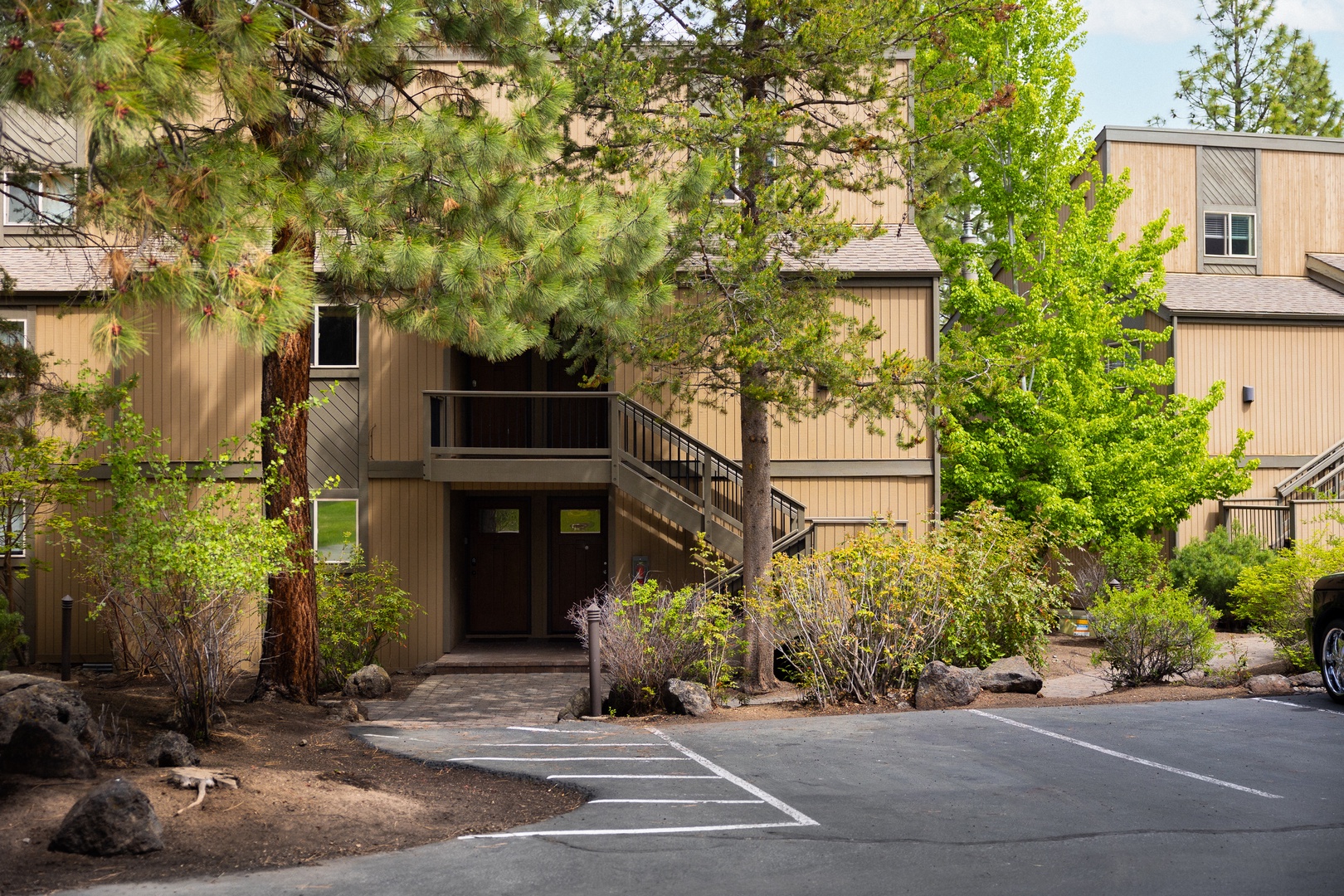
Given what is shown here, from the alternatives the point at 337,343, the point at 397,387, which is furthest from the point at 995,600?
the point at 337,343

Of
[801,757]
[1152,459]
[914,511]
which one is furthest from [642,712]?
[1152,459]

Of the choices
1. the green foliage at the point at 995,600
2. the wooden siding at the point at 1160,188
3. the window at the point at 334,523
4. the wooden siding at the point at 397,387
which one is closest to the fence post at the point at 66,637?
the window at the point at 334,523

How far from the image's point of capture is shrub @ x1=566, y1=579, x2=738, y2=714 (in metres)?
11.3

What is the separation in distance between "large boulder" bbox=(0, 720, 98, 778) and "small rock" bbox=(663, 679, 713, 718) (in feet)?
18.4

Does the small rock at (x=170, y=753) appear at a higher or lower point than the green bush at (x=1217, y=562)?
lower

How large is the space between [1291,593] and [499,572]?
11.0 m

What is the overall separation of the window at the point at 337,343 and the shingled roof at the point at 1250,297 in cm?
1425

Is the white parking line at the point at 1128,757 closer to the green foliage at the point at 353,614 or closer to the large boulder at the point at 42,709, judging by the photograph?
the large boulder at the point at 42,709

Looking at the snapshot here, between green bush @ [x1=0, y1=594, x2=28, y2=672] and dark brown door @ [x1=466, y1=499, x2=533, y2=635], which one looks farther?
dark brown door @ [x1=466, y1=499, x2=533, y2=635]

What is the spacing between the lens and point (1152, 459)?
18438 mm

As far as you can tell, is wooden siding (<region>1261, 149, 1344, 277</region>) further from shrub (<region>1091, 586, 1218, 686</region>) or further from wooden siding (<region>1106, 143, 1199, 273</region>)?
shrub (<region>1091, 586, 1218, 686</region>)

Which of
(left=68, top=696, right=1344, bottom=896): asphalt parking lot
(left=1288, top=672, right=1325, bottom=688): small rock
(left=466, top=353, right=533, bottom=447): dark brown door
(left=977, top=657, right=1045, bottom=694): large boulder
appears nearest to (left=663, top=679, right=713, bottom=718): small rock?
(left=68, top=696, right=1344, bottom=896): asphalt parking lot

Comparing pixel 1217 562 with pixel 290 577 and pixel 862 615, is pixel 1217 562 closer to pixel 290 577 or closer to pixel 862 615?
pixel 862 615

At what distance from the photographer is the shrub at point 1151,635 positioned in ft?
37.8
